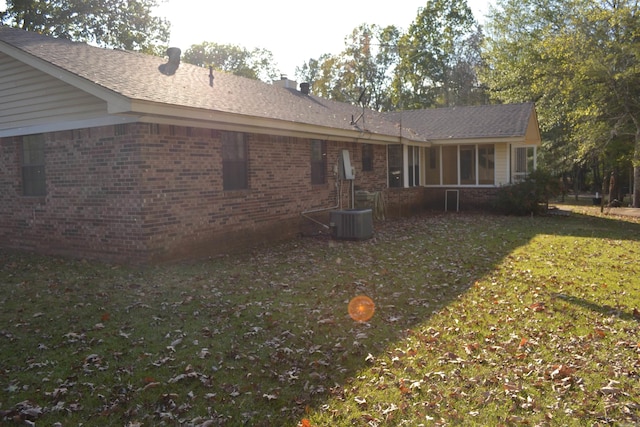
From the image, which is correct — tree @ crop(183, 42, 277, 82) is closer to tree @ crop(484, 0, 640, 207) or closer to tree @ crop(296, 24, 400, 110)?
→ tree @ crop(296, 24, 400, 110)

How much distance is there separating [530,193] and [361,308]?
45.1 ft

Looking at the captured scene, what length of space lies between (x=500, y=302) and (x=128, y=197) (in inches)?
253

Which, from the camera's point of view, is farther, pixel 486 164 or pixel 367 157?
pixel 486 164

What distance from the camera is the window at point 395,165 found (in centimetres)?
1889

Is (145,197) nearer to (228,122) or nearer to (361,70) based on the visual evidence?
(228,122)

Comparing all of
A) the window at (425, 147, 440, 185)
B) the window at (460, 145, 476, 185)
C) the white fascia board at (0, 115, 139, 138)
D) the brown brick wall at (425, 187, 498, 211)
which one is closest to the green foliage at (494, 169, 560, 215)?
the brown brick wall at (425, 187, 498, 211)

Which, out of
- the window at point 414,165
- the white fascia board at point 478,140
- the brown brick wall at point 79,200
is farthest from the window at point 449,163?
the brown brick wall at point 79,200

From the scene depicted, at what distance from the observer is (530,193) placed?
18.1 metres

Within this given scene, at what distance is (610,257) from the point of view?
32.4 ft

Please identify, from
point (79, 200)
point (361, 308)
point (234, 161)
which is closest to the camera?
point (361, 308)

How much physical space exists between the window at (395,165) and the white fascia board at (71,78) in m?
12.3

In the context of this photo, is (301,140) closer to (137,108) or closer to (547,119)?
(137,108)

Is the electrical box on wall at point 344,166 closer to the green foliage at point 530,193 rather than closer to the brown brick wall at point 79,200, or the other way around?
the green foliage at point 530,193

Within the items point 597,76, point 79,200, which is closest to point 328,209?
point 79,200
